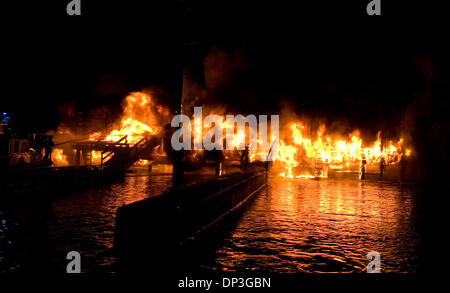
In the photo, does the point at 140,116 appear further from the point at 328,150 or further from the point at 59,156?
the point at 328,150

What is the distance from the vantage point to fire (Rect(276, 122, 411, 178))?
101 feet

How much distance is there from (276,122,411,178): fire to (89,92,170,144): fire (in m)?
11.8

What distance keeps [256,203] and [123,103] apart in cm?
2427

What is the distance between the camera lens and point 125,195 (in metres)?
14.1

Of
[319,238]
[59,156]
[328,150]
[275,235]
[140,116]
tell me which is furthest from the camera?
[140,116]

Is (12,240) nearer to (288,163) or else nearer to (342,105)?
(288,163)

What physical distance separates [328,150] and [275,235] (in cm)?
2548

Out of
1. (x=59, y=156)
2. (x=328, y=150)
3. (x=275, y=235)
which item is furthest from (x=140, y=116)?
(x=275, y=235)

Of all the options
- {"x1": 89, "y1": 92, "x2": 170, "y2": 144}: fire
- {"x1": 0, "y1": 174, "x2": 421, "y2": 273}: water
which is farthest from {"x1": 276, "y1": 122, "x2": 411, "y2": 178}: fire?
{"x1": 0, "y1": 174, "x2": 421, "y2": 273}: water

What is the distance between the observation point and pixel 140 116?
3444cm

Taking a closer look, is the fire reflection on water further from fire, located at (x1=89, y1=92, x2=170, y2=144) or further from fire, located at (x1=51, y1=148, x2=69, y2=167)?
fire, located at (x1=51, y1=148, x2=69, y2=167)

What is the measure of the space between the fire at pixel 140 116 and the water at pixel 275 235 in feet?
64.1

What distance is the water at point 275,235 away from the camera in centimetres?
611

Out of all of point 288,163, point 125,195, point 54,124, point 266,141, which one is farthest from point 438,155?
point 54,124
